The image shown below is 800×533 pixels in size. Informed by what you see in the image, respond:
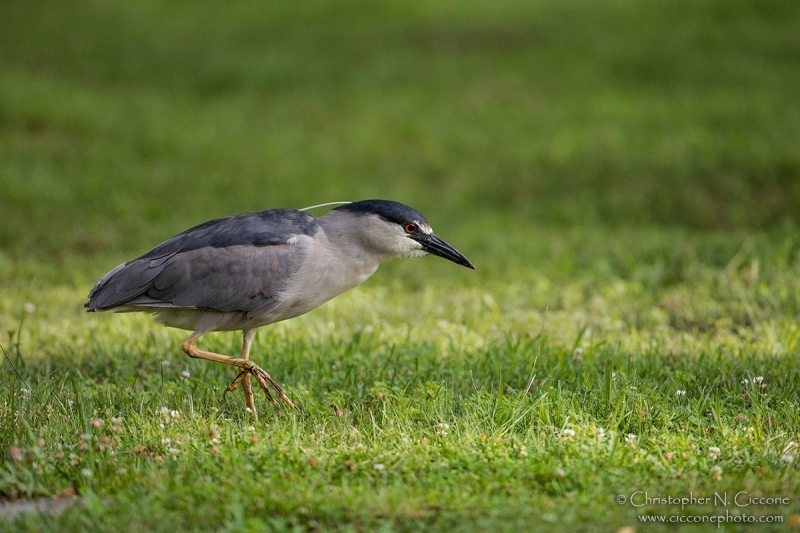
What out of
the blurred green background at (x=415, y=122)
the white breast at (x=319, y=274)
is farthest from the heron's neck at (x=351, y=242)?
the blurred green background at (x=415, y=122)

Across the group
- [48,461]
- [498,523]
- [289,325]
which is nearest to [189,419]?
[48,461]

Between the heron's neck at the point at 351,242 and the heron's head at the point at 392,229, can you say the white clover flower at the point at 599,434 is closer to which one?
the heron's head at the point at 392,229

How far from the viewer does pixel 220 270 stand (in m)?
5.02

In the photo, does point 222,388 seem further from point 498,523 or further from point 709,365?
point 709,365

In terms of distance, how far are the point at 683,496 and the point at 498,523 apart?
82 cm

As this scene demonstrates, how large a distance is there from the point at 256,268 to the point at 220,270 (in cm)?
22

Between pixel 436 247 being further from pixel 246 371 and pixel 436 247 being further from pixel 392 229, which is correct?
pixel 246 371

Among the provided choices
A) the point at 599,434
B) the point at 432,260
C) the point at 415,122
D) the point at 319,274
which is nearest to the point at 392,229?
the point at 319,274

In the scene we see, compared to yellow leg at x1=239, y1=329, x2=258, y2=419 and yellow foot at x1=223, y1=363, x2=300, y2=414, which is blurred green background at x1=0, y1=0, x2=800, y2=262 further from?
yellow foot at x1=223, y1=363, x2=300, y2=414

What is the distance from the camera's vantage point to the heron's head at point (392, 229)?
514cm

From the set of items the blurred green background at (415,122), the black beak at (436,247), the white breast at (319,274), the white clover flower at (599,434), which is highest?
the blurred green background at (415,122)

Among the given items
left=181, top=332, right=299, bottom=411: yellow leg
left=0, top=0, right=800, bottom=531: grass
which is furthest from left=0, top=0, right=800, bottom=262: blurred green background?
left=181, top=332, right=299, bottom=411: yellow leg

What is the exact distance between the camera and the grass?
3.74 meters

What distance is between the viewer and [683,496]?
11.8 ft
